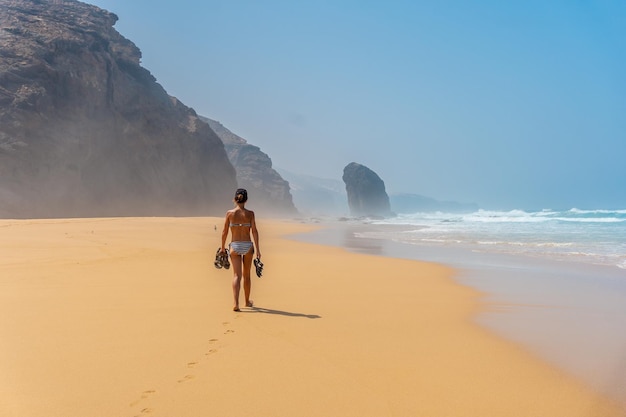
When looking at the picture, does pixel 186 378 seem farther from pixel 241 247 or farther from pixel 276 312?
pixel 241 247

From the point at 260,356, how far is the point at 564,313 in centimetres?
502

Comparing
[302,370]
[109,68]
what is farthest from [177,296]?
[109,68]

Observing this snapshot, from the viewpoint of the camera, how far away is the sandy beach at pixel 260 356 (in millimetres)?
3361

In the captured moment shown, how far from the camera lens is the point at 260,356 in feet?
14.5

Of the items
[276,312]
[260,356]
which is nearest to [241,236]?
[276,312]

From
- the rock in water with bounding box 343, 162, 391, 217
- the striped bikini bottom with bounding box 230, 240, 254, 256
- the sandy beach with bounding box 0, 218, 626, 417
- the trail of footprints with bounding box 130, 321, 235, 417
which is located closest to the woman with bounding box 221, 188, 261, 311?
the striped bikini bottom with bounding box 230, 240, 254, 256

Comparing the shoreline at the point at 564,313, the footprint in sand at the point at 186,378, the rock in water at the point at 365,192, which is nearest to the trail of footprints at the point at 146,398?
the footprint in sand at the point at 186,378

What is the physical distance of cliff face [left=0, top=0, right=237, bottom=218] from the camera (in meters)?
51.7

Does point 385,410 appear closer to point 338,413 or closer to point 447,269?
point 338,413

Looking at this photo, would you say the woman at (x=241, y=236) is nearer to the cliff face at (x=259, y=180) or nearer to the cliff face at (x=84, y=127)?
the cliff face at (x=84, y=127)

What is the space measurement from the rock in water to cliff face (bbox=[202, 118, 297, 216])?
3280 centimetres

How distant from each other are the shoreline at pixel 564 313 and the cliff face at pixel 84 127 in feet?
169

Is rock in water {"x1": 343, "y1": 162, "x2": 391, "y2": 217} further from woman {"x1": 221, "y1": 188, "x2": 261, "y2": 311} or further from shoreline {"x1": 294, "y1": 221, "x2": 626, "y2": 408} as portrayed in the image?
woman {"x1": 221, "y1": 188, "x2": 261, "y2": 311}

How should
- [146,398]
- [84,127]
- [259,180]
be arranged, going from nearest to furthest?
1. [146,398]
2. [84,127]
3. [259,180]
